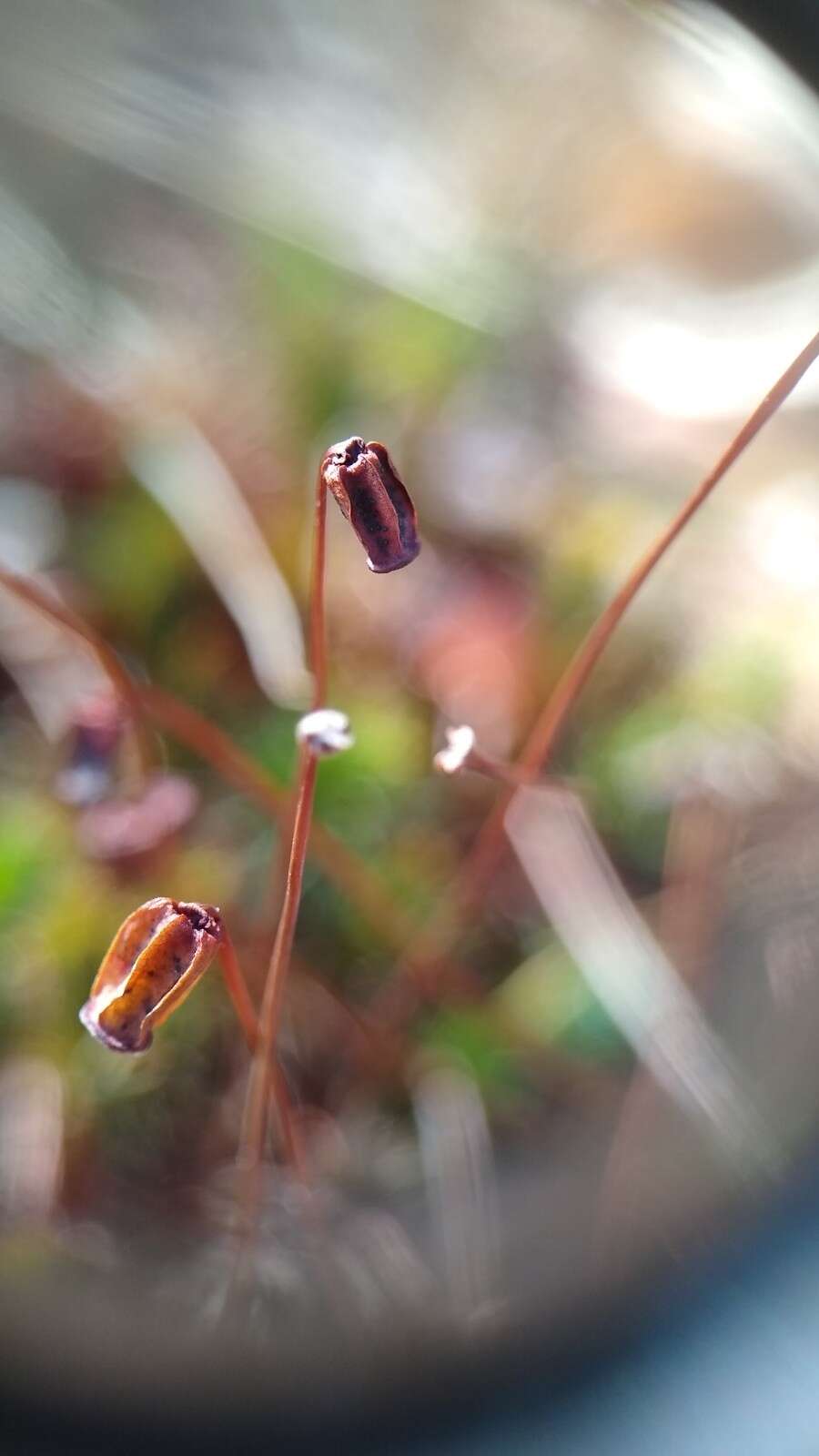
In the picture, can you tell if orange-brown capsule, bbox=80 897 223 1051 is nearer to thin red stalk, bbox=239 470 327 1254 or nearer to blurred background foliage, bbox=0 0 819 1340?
thin red stalk, bbox=239 470 327 1254

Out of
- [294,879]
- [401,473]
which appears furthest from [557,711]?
[401,473]

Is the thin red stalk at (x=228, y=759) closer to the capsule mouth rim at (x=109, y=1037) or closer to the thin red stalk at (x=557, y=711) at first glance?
the thin red stalk at (x=557, y=711)

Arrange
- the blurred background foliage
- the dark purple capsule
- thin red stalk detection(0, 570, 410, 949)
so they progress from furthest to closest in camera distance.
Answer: the blurred background foliage < thin red stalk detection(0, 570, 410, 949) < the dark purple capsule

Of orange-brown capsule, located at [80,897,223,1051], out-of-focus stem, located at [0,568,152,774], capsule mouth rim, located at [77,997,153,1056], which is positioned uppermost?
out-of-focus stem, located at [0,568,152,774]

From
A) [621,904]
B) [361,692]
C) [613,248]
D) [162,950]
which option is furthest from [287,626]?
[613,248]

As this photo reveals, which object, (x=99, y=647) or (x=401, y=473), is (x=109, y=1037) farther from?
(x=401, y=473)

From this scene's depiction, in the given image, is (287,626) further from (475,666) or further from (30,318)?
(30,318)

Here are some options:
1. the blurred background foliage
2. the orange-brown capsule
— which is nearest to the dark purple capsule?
the orange-brown capsule
